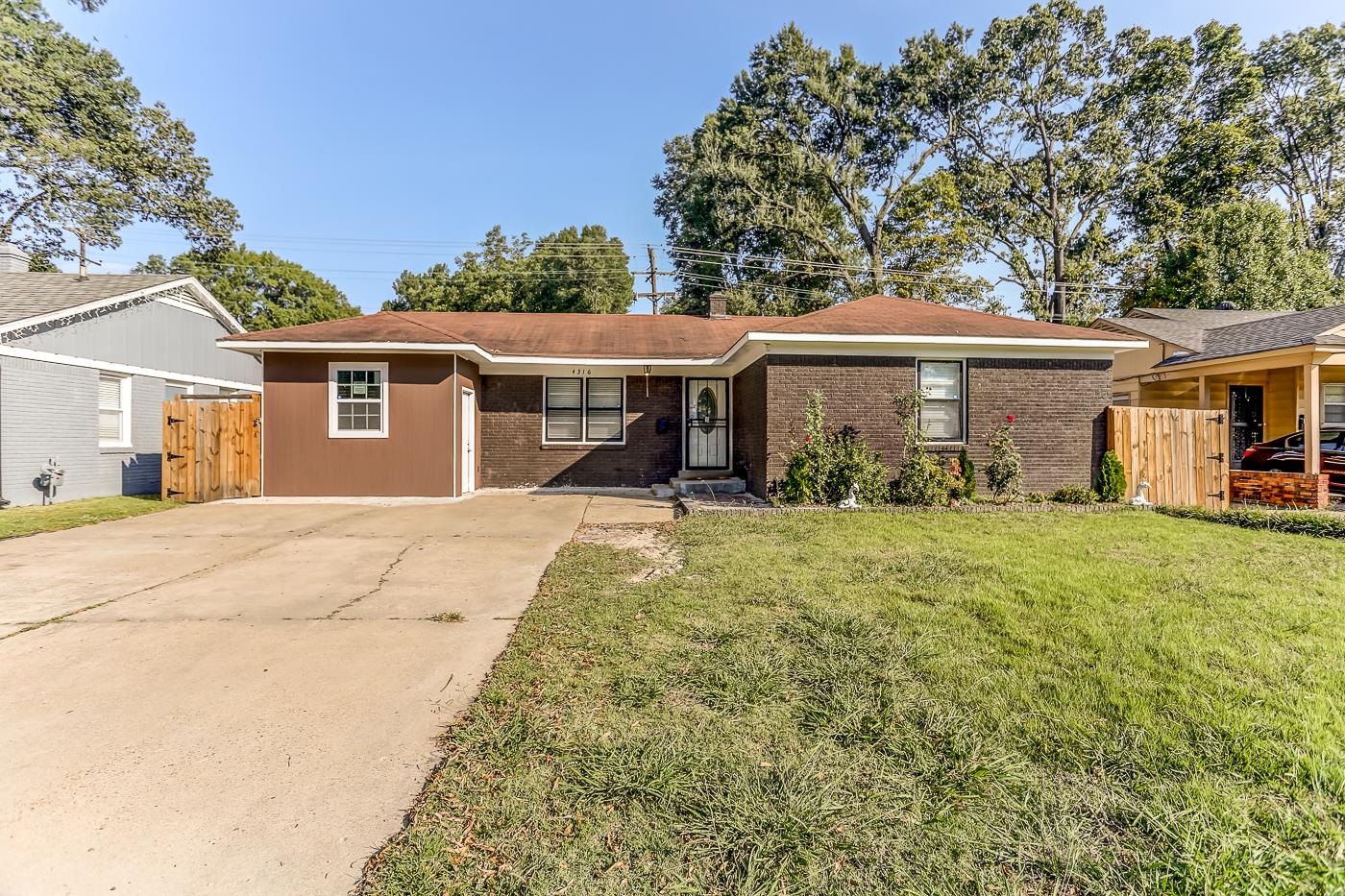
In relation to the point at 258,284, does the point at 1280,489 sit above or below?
below

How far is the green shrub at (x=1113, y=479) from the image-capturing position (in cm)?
912

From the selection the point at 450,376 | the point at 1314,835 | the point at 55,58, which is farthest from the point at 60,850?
the point at 55,58

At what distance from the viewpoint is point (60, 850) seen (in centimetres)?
181

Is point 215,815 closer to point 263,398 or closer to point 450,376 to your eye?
point 450,376

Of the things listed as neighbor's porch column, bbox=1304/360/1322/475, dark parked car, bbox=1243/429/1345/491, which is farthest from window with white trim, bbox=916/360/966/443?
dark parked car, bbox=1243/429/1345/491

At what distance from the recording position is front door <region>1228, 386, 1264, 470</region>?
43.8 ft

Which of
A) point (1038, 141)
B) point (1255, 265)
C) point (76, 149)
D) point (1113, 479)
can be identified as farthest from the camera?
point (1038, 141)

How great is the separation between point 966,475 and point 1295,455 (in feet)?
22.8

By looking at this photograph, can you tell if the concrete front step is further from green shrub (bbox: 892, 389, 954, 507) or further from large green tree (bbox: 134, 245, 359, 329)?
large green tree (bbox: 134, 245, 359, 329)

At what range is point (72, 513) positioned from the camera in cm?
867

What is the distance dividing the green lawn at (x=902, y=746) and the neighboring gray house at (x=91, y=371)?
1165cm

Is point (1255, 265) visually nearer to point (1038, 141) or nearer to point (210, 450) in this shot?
point (1038, 141)

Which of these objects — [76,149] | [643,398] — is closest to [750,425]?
[643,398]

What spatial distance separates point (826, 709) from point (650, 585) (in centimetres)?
221
